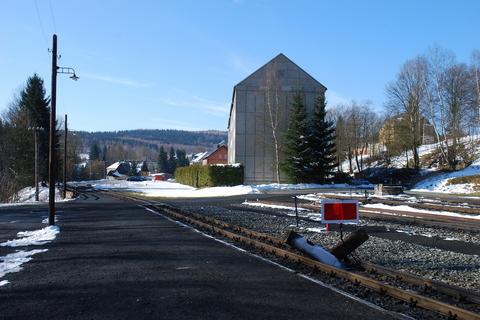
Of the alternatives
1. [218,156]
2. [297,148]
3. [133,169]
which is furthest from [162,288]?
[133,169]

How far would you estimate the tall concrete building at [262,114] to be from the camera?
58.8m

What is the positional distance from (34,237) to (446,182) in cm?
4098

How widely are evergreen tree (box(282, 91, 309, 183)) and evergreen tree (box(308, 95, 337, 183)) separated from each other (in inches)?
27.1

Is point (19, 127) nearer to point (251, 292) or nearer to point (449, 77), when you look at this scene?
point (449, 77)

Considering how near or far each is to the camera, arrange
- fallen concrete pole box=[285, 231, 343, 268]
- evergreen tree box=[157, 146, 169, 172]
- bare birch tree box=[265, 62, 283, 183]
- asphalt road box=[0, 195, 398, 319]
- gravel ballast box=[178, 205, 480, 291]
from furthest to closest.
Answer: evergreen tree box=[157, 146, 169, 172] < bare birch tree box=[265, 62, 283, 183] < fallen concrete pole box=[285, 231, 343, 268] < gravel ballast box=[178, 205, 480, 291] < asphalt road box=[0, 195, 398, 319]

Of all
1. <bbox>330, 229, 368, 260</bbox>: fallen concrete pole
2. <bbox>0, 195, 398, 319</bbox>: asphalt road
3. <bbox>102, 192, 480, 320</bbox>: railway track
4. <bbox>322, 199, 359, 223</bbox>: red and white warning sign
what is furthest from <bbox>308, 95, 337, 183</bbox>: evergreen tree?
<bbox>330, 229, 368, 260</bbox>: fallen concrete pole

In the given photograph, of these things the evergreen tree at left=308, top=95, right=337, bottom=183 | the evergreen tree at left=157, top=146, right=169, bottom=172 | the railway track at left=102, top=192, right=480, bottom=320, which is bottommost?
the railway track at left=102, top=192, right=480, bottom=320

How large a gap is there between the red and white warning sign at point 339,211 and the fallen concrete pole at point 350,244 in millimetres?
2070

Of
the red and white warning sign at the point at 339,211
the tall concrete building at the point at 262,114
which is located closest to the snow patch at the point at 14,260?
the red and white warning sign at the point at 339,211

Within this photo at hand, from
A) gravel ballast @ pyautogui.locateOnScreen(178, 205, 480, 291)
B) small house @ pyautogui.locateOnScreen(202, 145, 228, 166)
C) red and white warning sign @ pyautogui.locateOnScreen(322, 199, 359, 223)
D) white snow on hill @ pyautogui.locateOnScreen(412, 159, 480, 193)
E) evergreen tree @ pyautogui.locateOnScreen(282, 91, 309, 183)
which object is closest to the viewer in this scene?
gravel ballast @ pyautogui.locateOnScreen(178, 205, 480, 291)

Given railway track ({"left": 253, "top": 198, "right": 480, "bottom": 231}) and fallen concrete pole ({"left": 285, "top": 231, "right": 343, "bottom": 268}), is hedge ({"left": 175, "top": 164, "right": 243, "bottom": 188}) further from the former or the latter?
fallen concrete pole ({"left": 285, "top": 231, "right": 343, "bottom": 268})

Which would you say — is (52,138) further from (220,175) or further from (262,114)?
(262,114)

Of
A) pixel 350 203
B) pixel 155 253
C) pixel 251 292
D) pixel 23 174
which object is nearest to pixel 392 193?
pixel 350 203

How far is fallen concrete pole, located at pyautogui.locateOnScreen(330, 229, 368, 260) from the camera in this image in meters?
9.06
